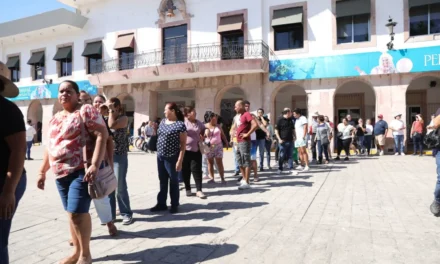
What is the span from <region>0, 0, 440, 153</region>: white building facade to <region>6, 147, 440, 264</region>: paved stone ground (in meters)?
8.74

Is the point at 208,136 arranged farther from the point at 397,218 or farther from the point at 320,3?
the point at 320,3

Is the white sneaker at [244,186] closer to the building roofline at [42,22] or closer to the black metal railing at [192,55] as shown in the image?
the black metal railing at [192,55]

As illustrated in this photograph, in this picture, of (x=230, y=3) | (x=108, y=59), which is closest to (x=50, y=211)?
(x=230, y=3)

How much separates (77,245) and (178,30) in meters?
15.7

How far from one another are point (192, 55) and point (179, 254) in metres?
14.1

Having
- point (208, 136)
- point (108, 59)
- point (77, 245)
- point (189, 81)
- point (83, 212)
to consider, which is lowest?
point (77, 245)

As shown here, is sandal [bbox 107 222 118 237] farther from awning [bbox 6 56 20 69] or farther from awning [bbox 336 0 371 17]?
awning [bbox 6 56 20 69]

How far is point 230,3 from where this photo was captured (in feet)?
51.1

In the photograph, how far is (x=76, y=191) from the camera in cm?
255

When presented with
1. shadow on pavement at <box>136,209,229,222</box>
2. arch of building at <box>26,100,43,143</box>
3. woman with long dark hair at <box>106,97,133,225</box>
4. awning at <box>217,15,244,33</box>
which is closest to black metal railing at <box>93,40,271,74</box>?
awning at <box>217,15,244,33</box>

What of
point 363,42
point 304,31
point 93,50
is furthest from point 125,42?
point 363,42

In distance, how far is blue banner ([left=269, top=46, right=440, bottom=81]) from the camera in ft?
40.5

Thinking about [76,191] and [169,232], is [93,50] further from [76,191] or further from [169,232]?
[76,191]

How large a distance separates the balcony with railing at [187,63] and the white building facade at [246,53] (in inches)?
2.1
